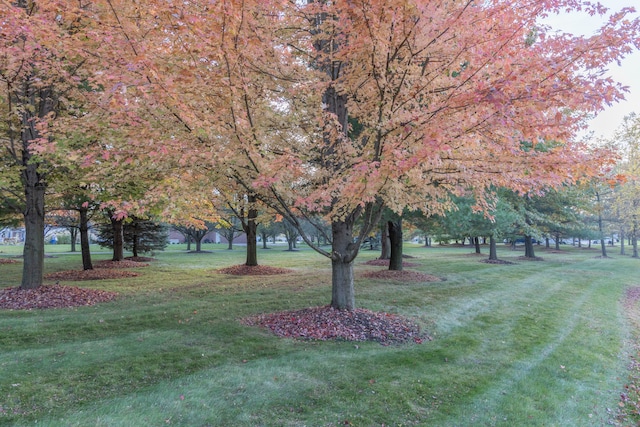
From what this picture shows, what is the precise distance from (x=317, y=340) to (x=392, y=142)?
11.4ft

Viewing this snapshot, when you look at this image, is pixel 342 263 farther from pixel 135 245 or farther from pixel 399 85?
pixel 135 245

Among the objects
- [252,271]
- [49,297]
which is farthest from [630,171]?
[49,297]

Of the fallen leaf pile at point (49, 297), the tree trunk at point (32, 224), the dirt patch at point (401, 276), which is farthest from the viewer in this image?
the dirt patch at point (401, 276)

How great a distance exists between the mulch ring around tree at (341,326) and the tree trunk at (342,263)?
0.71ft

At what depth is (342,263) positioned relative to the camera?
289 inches

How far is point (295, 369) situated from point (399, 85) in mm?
4165

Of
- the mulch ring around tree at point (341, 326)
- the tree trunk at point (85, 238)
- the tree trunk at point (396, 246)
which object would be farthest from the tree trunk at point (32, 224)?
the tree trunk at point (396, 246)

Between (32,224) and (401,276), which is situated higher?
(32,224)

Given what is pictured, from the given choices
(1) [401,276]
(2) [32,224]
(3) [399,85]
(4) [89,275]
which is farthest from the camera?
(1) [401,276]

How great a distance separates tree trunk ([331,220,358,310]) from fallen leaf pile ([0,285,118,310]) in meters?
6.05

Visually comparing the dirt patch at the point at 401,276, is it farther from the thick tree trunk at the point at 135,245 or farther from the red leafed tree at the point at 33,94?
the thick tree trunk at the point at 135,245

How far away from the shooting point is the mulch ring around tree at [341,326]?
645 cm

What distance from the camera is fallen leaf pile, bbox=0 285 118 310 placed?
8.38 metres

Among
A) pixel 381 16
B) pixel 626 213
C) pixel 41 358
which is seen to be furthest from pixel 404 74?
pixel 626 213
